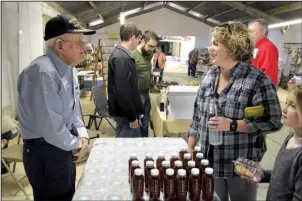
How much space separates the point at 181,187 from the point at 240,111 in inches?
23.2

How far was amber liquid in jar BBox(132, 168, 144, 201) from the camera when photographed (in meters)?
1.26

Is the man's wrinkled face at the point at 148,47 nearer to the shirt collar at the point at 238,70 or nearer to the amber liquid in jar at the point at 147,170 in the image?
the shirt collar at the point at 238,70

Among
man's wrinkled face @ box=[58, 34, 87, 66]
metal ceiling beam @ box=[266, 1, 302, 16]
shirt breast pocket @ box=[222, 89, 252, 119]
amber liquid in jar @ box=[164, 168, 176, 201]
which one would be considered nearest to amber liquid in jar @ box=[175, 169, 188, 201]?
amber liquid in jar @ box=[164, 168, 176, 201]

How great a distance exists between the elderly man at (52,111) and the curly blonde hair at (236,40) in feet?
2.52

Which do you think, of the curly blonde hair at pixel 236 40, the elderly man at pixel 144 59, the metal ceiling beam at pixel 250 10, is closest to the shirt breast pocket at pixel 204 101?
the curly blonde hair at pixel 236 40

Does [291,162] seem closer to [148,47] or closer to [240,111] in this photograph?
[240,111]

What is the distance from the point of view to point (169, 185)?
1254 millimetres

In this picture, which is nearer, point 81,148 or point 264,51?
point 81,148

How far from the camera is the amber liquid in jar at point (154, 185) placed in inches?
49.1

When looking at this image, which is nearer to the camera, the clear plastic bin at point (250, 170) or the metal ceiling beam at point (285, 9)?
the clear plastic bin at point (250, 170)

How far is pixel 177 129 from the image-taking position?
3.38 metres

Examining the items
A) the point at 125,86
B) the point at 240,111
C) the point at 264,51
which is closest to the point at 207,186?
the point at 240,111

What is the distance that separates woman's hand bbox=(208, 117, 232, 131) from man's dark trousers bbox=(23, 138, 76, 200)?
0.80m

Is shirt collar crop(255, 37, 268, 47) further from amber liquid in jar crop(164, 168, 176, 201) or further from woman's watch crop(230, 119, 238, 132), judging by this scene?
amber liquid in jar crop(164, 168, 176, 201)
